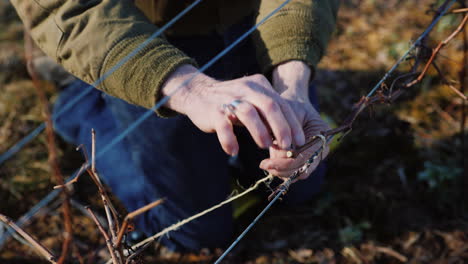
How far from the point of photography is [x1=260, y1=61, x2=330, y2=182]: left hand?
1.00 m

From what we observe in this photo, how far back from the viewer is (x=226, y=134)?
0.94m

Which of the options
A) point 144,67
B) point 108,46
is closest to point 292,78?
point 144,67

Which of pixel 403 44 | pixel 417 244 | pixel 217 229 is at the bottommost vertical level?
pixel 417 244

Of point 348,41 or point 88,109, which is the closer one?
point 88,109

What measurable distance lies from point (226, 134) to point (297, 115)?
0.29 m

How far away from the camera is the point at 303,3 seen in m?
1.36

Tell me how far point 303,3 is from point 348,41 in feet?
5.29

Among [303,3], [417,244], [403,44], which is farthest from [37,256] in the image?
[403,44]

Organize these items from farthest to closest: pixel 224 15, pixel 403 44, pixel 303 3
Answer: pixel 403 44 < pixel 224 15 < pixel 303 3

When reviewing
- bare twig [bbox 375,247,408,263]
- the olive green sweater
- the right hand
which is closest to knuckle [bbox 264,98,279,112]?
the right hand

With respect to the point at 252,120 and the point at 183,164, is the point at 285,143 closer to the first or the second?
the point at 252,120

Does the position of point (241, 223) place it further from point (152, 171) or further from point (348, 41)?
point (348, 41)

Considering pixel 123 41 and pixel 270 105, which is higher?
pixel 123 41

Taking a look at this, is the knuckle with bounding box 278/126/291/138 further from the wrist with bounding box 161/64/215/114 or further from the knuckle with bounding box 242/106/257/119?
the wrist with bounding box 161/64/215/114
